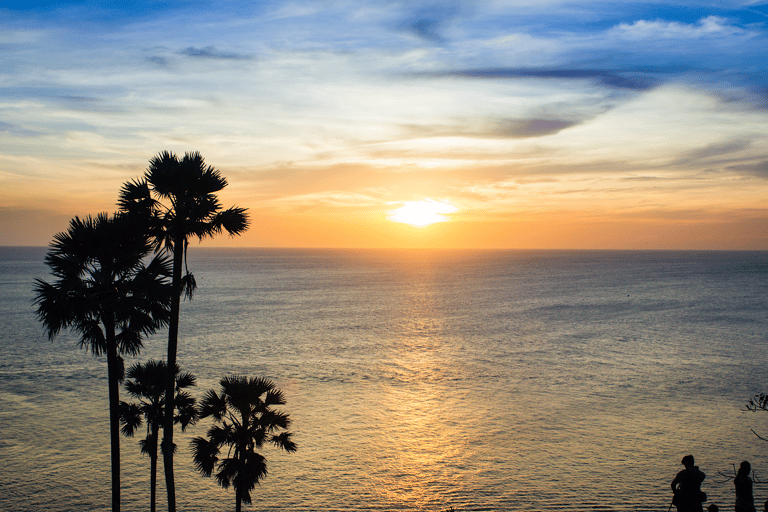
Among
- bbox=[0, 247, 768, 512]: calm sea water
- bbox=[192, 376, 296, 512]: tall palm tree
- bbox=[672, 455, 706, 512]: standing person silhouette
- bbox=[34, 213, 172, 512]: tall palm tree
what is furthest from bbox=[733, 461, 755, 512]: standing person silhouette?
bbox=[34, 213, 172, 512]: tall palm tree

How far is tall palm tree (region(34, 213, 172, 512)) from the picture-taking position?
48.5 feet

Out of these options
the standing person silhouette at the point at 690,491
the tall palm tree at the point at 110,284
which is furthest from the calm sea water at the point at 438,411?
the tall palm tree at the point at 110,284

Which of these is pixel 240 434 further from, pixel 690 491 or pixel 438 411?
pixel 438 411

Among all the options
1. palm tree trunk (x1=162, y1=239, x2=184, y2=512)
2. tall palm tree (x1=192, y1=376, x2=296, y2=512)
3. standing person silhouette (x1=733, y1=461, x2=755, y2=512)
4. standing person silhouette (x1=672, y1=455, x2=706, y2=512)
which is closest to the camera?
standing person silhouette (x1=733, y1=461, x2=755, y2=512)

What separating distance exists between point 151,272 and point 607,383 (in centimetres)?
4088

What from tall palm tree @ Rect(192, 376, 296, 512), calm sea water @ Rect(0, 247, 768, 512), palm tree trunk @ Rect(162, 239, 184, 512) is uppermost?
palm tree trunk @ Rect(162, 239, 184, 512)

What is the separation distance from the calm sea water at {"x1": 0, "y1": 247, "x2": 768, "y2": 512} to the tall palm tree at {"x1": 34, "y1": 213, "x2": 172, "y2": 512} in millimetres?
13263

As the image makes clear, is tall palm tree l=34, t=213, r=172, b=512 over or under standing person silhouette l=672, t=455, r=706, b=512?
over

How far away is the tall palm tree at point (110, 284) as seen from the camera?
1480cm

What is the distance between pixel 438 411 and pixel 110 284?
27571 mm

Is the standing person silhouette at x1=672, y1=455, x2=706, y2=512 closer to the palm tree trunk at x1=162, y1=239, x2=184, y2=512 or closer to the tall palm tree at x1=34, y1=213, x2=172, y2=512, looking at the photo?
the palm tree trunk at x1=162, y1=239, x2=184, y2=512

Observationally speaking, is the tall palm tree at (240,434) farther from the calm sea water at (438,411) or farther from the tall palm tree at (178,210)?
the calm sea water at (438,411)

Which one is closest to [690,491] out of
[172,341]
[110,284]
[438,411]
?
[172,341]

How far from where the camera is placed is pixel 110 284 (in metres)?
15.3
